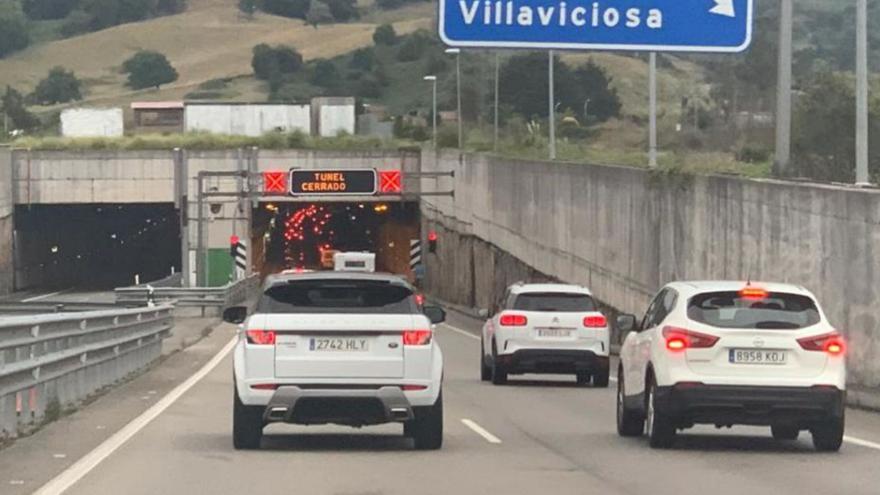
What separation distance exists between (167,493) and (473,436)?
5.94 meters

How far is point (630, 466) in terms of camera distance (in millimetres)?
16547

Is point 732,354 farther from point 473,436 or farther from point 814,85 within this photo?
point 814,85

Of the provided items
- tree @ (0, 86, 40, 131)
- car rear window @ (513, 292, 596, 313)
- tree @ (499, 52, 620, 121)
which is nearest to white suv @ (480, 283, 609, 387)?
car rear window @ (513, 292, 596, 313)

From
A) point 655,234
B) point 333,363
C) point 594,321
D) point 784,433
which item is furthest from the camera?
point 655,234

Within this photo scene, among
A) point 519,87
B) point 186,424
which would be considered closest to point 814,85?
point 186,424

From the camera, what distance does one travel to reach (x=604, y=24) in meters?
31.8

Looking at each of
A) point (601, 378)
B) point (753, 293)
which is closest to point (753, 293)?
point (753, 293)

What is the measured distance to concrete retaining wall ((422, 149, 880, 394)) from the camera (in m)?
27.2

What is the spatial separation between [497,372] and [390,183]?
173 ft

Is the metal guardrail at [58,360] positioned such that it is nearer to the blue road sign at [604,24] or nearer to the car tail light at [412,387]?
the car tail light at [412,387]

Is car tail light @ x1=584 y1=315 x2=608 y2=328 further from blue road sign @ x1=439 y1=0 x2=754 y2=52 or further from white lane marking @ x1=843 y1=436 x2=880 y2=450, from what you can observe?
white lane marking @ x1=843 y1=436 x2=880 y2=450

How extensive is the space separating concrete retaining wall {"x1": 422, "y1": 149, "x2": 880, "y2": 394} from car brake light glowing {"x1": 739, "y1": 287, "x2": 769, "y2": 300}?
323 inches

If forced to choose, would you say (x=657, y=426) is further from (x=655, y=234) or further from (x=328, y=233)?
(x=328, y=233)

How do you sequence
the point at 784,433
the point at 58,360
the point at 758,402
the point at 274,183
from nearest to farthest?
the point at 758,402
the point at 784,433
the point at 58,360
the point at 274,183
